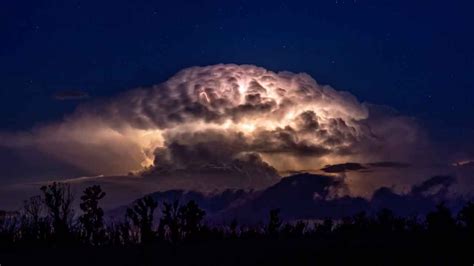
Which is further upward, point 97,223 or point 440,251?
point 97,223

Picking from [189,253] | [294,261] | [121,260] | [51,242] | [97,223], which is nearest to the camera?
[294,261]

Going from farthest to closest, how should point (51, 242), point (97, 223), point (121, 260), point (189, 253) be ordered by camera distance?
point (97, 223)
point (51, 242)
point (189, 253)
point (121, 260)

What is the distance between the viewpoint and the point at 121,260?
3428cm

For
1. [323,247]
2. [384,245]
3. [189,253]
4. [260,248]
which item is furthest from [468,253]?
[189,253]

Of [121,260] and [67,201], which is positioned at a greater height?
[67,201]

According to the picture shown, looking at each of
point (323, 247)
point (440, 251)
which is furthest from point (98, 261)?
point (440, 251)

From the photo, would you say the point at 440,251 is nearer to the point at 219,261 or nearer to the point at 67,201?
the point at 219,261

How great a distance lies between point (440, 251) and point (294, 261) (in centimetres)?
765

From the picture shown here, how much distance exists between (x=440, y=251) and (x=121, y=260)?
634 inches

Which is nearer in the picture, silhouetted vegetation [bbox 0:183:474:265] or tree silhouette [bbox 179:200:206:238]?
silhouetted vegetation [bbox 0:183:474:265]

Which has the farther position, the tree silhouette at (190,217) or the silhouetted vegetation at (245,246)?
the tree silhouette at (190,217)

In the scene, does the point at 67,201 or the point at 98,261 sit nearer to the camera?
the point at 98,261

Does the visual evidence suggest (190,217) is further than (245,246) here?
Yes

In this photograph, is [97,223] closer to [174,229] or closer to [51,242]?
[174,229]
